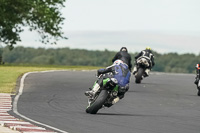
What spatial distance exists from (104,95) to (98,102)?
24cm

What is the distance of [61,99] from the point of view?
721 inches

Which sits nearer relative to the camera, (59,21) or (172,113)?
(172,113)

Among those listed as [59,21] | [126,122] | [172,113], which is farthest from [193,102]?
[59,21]

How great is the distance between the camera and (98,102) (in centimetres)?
1342

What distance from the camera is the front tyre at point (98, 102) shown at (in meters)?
13.4

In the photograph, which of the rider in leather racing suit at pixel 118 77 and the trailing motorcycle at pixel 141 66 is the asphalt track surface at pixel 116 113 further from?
the trailing motorcycle at pixel 141 66

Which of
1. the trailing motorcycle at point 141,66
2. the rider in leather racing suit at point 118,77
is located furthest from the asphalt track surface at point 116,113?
the trailing motorcycle at point 141,66

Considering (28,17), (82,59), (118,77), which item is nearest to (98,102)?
(118,77)

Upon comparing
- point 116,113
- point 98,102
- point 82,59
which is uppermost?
point 82,59

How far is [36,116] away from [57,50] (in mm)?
187057

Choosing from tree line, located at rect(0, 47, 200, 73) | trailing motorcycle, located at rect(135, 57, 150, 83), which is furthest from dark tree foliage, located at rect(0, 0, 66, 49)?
tree line, located at rect(0, 47, 200, 73)

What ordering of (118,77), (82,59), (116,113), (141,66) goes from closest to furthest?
(118,77)
(116,113)
(141,66)
(82,59)

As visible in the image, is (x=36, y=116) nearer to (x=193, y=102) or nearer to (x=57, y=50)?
(x=193, y=102)

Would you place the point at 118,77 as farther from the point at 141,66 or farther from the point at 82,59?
the point at 82,59
